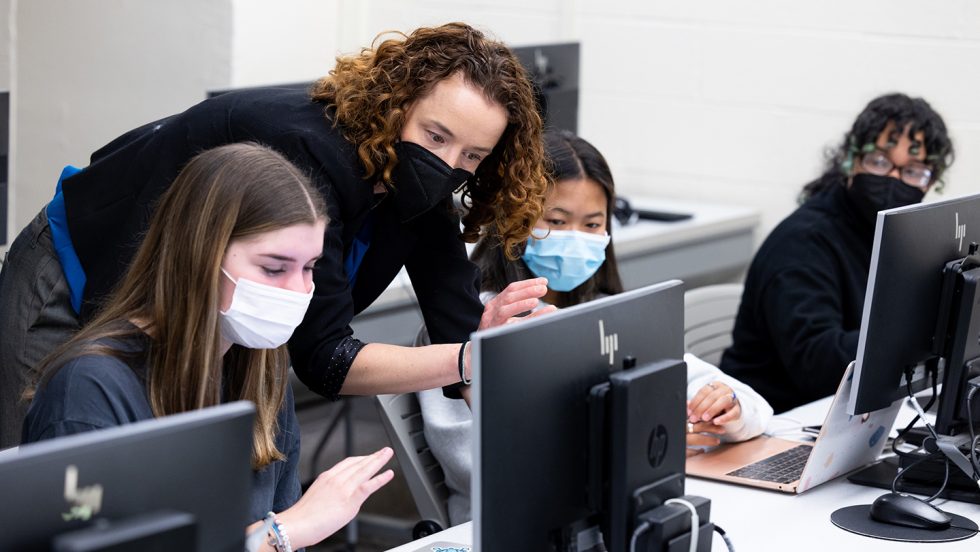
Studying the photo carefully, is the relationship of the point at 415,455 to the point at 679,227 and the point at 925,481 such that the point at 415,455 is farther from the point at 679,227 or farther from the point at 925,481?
the point at 679,227

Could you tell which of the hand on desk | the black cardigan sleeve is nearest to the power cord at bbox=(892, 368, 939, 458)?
the hand on desk

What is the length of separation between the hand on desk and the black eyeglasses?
806 mm

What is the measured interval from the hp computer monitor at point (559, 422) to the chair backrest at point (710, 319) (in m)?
1.49

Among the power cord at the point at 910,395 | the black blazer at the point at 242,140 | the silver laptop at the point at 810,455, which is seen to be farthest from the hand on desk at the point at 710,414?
the black blazer at the point at 242,140

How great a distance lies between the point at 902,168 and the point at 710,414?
0.90 m

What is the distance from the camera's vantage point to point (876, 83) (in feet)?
12.0

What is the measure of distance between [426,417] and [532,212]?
384mm

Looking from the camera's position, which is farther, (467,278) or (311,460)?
(311,460)

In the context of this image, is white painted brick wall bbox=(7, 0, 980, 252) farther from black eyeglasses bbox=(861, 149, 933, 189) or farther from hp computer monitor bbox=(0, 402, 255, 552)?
hp computer monitor bbox=(0, 402, 255, 552)

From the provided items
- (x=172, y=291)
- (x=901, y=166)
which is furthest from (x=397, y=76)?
(x=901, y=166)

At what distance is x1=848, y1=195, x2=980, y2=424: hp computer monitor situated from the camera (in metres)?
1.75

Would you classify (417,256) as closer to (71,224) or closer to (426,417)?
(426,417)

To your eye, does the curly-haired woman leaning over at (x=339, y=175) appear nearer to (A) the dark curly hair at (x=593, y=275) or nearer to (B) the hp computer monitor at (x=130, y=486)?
(A) the dark curly hair at (x=593, y=275)

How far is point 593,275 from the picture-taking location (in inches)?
89.9
